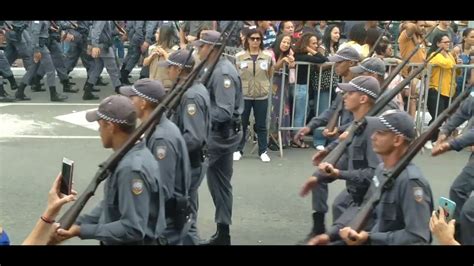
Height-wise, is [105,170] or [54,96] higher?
[105,170]

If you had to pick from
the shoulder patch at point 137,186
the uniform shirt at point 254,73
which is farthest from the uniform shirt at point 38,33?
the shoulder patch at point 137,186

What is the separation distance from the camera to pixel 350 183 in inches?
201

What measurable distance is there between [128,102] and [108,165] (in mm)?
444

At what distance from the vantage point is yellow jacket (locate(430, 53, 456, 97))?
946 cm

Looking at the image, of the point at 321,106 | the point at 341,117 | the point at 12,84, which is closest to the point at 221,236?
the point at 341,117

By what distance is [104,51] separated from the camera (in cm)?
1211

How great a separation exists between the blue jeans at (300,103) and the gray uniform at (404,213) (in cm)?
526

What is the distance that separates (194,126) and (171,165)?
935 mm

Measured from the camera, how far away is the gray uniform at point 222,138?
6246mm

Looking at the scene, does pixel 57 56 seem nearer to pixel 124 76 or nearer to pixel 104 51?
pixel 104 51

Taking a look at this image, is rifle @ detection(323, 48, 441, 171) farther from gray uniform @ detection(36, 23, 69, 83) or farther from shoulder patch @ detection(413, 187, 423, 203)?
gray uniform @ detection(36, 23, 69, 83)
